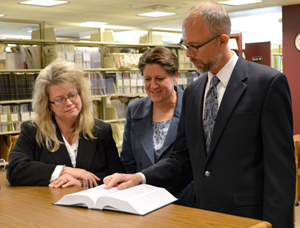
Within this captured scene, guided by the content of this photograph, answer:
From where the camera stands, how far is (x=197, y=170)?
1698mm

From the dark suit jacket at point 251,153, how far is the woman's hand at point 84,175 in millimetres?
619

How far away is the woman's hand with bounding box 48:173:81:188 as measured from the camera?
1.92m

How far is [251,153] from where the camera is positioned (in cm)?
155

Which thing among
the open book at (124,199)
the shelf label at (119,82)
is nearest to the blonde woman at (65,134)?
the open book at (124,199)

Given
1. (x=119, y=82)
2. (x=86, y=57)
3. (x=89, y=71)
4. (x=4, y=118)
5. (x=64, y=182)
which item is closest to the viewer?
(x=64, y=182)

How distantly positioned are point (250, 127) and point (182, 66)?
6.29 meters

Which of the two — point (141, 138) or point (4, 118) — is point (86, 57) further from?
point (141, 138)

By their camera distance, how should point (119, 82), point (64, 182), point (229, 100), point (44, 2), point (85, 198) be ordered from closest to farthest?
point (85, 198) → point (229, 100) → point (64, 182) → point (119, 82) → point (44, 2)

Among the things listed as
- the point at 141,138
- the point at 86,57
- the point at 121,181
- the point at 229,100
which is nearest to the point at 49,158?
the point at 141,138

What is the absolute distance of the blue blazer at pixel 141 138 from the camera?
222 cm

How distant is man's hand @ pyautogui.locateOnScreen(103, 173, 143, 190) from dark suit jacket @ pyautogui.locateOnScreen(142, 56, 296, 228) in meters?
0.29

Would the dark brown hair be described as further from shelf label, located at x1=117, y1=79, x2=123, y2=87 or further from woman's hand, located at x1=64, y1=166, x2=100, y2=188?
shelf label, located at x1=117, y1=79, x2=123, y2=87

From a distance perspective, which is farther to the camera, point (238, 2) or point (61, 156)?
point (238, 2)

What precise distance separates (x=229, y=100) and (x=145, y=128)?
Result: 0.81 meters
